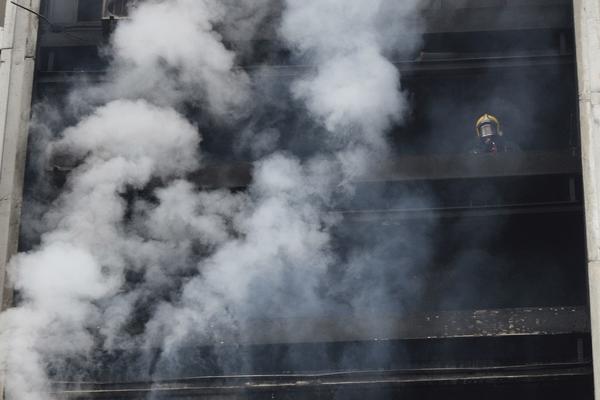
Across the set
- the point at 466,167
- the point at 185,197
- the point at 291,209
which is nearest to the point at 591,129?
the point at 466,167

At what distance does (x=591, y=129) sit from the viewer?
7.57 m

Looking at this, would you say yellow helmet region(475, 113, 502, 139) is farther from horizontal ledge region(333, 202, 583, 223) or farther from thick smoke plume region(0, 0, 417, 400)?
thick smoke plume region(0, 0, 417, 400)

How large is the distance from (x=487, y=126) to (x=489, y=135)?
0.11 meters

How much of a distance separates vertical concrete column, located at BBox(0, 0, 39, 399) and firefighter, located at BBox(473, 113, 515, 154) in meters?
5.40

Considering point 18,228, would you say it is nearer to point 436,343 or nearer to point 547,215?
point 436,343

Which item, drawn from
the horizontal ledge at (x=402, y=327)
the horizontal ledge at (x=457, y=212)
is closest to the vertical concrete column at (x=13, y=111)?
the horizontal ledge at (x=402, y=327)

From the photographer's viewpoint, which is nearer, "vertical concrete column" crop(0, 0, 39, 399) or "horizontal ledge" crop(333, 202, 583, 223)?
"vertical concrete column" crop(0, 0, 39, 399)

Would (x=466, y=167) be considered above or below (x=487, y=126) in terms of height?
below

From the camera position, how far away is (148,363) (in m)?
7.80

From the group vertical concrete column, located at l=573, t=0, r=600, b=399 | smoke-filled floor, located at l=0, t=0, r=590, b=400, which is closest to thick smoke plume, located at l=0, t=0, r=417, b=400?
smoke-filled floor, located at l=0, t=0, r=590, b=400

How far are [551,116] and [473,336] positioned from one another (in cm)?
306

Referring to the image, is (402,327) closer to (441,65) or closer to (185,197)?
(185,197)

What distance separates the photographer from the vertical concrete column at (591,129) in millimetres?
7262

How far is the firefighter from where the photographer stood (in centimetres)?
821
